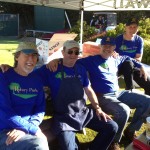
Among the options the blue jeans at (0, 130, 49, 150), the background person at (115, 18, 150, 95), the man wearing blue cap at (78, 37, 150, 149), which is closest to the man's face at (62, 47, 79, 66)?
the man wearing blue cap at (78, 37, 150, 149)

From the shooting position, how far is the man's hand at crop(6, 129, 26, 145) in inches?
119

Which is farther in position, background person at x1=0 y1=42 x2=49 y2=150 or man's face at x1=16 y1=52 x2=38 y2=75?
man's face at x1=16 y1=52 x2=38 y2=75

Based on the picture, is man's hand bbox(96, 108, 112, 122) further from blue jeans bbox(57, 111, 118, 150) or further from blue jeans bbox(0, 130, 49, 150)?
blue jeans bbox(0, 130, 49, 150)

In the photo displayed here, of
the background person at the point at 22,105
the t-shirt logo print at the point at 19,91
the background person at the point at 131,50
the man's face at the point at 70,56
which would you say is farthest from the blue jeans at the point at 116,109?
the t-shirt logo print at the point at 19,91

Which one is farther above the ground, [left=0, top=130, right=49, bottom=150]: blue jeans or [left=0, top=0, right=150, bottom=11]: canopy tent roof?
[left=0, top=0, right=150, bottom=11]: canopy tent roof

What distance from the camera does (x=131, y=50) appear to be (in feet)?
17.5

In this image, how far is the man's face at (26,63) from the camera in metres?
3.33

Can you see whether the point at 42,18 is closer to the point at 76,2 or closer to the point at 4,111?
the point at 76,2

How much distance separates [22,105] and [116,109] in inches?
56.7

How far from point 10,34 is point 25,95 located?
19466 millimetres

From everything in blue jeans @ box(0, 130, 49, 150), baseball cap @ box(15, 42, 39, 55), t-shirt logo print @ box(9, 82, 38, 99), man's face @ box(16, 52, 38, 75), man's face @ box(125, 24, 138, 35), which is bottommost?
blue jeans @ box(0, 130, 49, 150)

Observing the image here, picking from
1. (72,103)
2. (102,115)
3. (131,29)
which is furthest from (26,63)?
(131,29)

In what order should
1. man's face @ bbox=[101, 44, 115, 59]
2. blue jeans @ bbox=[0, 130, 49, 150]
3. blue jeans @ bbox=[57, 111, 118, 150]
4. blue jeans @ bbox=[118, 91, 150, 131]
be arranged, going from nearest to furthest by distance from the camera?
blue jeans @ bbox=[0, 130, 49, 150]
blue jeans @ bbox=[57, 111, 118, 150]
man's face @ bbox=[101, 44, 115, 59]
blue jeans @ bbox=[118, 91, 150, 131]

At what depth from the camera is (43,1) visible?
6.07 m
